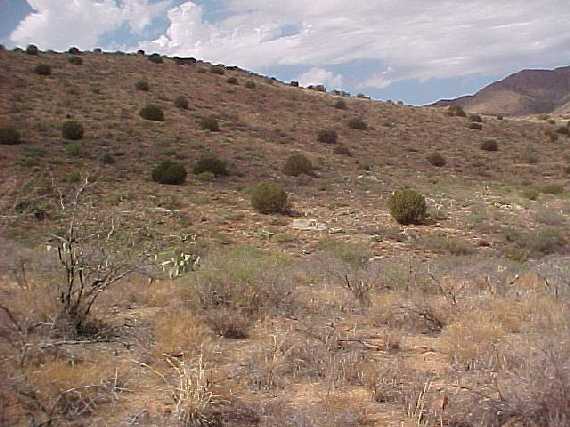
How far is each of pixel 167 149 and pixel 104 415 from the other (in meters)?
Answer: 21.5

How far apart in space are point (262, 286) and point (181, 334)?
2.19 meters

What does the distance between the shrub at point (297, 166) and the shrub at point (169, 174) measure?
15.8ft

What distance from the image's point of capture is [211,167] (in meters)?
→ 24.3

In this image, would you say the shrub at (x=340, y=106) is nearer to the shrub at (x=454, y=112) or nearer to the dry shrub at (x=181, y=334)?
the shrub at (x=454, y=112)

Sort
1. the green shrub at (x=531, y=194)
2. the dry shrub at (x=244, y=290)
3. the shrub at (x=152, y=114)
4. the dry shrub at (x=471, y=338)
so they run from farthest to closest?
the shrub at (x=152, y=114)
the green shrub at (x=531, y=194)
the dry shrub at (x=244, y=290)
the dry shrub at (x=471, y=338)

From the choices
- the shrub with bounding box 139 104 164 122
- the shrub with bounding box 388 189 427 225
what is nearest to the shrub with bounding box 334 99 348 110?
the shrub with bounding box 139 104 164 122

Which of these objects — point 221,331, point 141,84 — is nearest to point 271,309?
point 221,331

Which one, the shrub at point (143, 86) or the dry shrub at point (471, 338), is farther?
the shrub at point (143, 86)

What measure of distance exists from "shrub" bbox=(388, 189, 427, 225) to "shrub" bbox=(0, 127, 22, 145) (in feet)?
47.2

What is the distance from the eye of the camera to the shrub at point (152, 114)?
102ft

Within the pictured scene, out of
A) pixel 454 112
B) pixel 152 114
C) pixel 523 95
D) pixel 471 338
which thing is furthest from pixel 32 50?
pixel 523 95

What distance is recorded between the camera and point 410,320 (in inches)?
359

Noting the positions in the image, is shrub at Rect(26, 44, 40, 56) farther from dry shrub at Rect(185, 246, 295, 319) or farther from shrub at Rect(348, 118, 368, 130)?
dry shrub at Rect(185, 246, 295, 319)

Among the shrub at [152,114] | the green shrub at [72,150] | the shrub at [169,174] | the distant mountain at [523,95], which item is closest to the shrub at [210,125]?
the shrub at [152,114]
